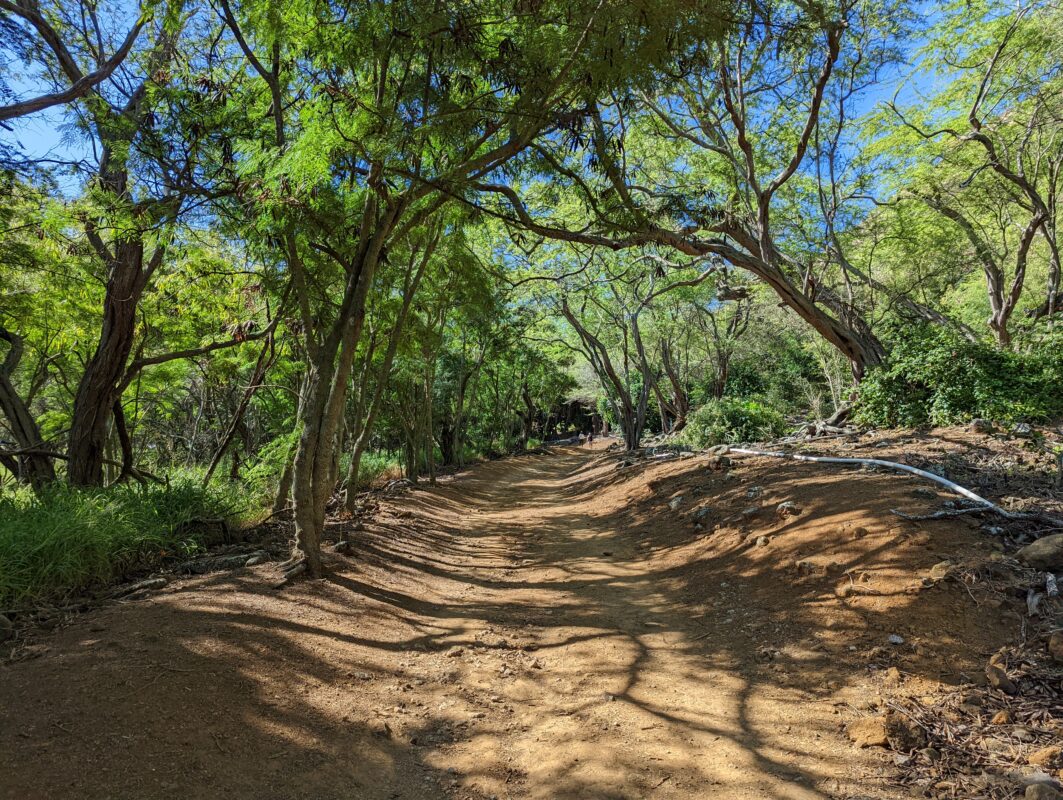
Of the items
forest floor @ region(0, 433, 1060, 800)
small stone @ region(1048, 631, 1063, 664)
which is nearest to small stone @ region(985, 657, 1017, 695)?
forest floor @ region(0, 433, 1060, 800)

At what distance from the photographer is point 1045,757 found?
2236mm

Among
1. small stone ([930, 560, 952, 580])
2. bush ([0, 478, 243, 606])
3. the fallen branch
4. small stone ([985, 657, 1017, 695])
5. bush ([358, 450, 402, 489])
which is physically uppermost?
bush ([0, 478, 243, 606])

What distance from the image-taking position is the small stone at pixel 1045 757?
2223 millimetres

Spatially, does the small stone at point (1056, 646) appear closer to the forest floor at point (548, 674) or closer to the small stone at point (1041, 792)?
the forest floor at point (548, 674)

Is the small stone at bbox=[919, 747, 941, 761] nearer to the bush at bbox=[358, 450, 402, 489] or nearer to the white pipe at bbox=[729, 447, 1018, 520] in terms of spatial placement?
the white pipe at bbox=[729, 447, 1018, 520]

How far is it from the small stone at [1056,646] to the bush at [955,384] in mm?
5778

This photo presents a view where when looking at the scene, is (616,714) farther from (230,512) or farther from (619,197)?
(230,512)

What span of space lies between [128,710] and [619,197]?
6057 mm

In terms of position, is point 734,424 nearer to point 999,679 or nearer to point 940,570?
point 940,570

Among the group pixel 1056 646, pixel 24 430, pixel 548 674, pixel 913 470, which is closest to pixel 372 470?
pixel 24 430

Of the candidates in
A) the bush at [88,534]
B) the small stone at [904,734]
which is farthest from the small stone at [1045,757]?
the bush at [88,534]

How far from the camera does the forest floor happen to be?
2441 mm

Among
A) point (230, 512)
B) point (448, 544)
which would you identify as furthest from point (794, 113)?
point (230, 512)

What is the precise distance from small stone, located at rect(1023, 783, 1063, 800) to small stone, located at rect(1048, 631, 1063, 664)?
104cm
